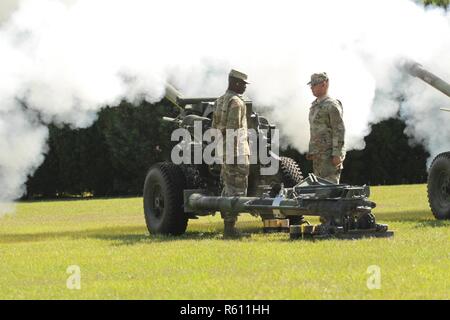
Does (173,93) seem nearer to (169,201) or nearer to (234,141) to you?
(169,201)

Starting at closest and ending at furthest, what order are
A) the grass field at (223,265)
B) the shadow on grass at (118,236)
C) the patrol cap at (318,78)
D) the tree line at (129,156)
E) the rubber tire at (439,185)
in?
1. the grass field at (223,265)
2. the patrol cap at (318,78)
3. the shadow on grass at (118,236)
4. the rubber tire at (439,185)
5. the tree line at (129,156)

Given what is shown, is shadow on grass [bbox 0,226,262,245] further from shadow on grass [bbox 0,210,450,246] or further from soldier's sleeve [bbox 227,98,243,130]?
soldier's sleeve [bbox 227,98,243,130]

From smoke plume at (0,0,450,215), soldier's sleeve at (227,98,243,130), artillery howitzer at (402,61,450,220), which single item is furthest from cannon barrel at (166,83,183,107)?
artillery howitzer at (402,61,450,220)

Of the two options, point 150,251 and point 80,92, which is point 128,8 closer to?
point 80,92

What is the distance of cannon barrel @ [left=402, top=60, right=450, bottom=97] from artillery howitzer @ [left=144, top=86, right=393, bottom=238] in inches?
136

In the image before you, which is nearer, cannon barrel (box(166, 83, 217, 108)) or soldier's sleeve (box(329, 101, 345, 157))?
soldier's sleeve (box(329, 101, 345, 157))

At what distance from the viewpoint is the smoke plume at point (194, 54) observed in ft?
49.0

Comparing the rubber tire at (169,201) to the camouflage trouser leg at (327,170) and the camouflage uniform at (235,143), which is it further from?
the camouflage trouser leg at (327,170)

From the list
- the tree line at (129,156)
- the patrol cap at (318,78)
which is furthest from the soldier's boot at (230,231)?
the tree line at (129,156)

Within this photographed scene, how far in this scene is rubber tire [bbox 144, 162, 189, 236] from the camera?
1405 cm

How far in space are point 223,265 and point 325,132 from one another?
12.7 ft

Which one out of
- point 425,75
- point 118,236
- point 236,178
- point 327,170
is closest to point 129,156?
point 425,75
